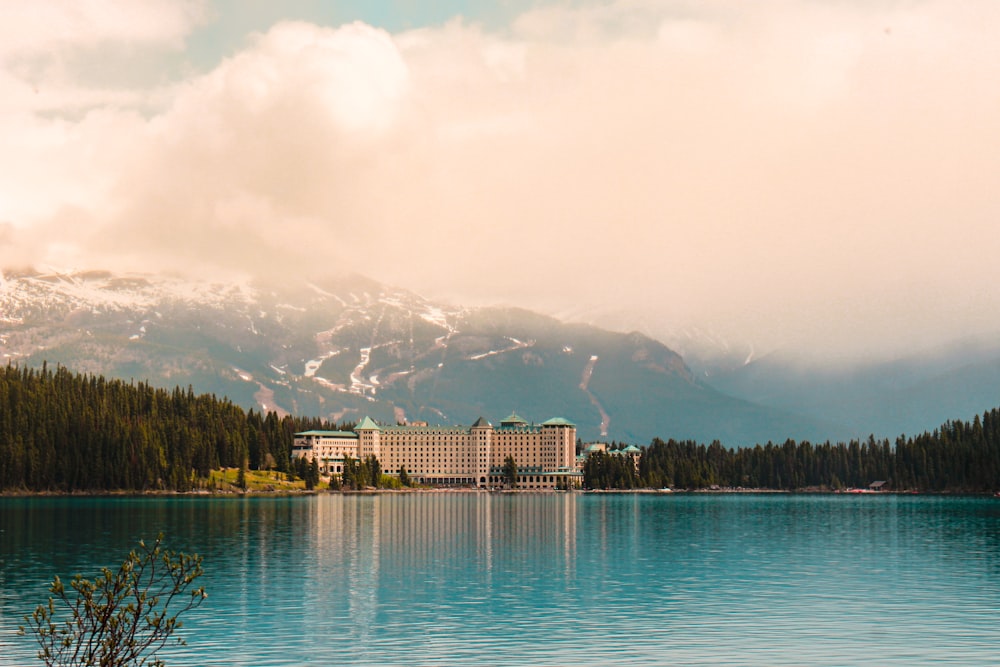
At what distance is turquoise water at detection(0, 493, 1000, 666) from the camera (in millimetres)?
55750

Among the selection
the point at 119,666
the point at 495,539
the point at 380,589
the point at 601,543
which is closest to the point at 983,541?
the point at 601,543

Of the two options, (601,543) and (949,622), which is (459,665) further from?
(601,543)

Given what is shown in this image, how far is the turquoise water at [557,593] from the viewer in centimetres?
5575

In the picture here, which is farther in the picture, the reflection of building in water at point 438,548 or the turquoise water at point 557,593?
the reflection of building in water at point 438,548

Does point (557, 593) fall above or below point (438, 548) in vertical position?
below

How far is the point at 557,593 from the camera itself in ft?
251

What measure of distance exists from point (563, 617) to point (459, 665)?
14.6 meters

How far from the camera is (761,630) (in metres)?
61.4

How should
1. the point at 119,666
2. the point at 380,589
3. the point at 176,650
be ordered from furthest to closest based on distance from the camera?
the point at 380,589, the point at 176,650, the point at 119,666

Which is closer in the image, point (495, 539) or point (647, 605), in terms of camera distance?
point (647, 605)

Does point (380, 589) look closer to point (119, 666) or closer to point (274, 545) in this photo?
point (274, 545)

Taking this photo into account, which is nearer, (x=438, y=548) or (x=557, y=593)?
(x=557, y=593)

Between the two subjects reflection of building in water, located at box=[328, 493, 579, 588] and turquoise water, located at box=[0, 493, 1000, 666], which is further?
reflection of building in water, located at box=[328, 493, 579, 588]

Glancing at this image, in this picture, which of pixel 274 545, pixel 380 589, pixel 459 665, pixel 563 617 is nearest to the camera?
pixel 459 665
